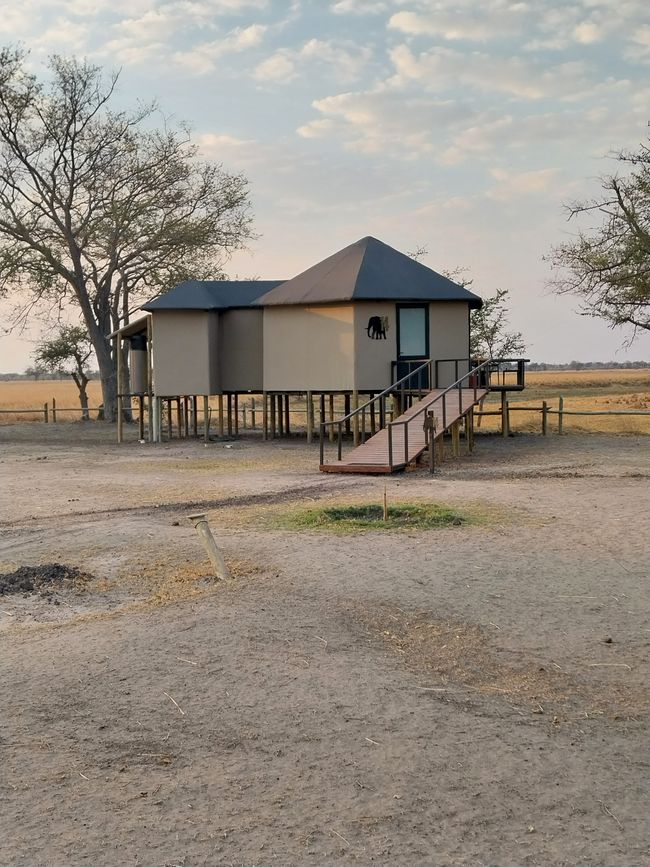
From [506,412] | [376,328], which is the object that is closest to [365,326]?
[376,328]

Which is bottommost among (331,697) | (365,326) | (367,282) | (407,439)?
(331,697)

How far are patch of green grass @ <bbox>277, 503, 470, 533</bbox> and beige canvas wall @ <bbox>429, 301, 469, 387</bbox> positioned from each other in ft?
43.0

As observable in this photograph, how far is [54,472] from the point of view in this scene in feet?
68.3

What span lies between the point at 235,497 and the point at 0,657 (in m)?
8.62

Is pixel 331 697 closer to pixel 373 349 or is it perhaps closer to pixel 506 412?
pixel 373 349

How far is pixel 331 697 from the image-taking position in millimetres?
6398

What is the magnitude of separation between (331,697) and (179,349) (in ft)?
78.1

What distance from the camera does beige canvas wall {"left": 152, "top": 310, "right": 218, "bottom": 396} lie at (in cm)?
2939

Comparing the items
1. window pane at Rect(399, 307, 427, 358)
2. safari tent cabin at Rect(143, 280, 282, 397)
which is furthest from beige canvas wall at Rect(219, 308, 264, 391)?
window pane at Rect(399, 307, 427, 358)

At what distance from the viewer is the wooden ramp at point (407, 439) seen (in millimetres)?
18781

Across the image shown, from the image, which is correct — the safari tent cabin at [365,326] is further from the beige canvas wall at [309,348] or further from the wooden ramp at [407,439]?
the wooden ramp at [407,439]

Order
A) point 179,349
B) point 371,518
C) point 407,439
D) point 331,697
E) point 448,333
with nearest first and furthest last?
point 331,697
point 371,518
point 407,439
point 448,333
point 179,349

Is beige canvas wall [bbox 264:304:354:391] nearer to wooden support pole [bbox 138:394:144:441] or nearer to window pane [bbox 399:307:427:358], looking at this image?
window pane [bbox 399:307:427:358]

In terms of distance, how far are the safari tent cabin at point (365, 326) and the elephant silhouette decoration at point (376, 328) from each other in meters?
0.03
